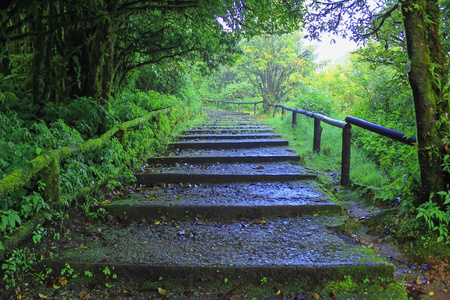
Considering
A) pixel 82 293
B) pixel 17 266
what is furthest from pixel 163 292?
pixel 17 266

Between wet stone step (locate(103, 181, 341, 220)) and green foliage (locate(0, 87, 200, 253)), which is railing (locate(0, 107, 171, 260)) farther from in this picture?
wet stone step (locate(103, 181, 341, 220))

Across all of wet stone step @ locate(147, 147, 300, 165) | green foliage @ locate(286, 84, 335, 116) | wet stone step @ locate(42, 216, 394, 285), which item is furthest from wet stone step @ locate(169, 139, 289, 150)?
green foliage @ locate(286, 84, 335, 116)

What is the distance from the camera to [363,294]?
2.54 m

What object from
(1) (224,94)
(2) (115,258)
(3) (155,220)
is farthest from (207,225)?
(1) (224,94)

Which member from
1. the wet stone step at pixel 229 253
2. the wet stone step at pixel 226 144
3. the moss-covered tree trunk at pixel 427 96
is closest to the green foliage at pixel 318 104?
the wet stone step at pixel 226 144

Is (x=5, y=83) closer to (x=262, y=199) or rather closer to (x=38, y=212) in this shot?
(x=38, y=212)

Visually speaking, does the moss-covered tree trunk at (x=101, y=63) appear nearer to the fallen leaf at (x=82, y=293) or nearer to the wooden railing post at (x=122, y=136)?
the wooden railing post at (x=122, y=136)

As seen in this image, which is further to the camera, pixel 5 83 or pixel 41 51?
pixel 5 83

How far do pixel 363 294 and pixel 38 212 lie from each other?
3081 millimetres

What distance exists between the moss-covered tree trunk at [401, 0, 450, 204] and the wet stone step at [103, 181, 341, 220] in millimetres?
1286

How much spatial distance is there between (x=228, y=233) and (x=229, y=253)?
19.2 inches

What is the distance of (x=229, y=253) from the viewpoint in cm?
303

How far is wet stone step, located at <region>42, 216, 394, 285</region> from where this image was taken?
2.73 m

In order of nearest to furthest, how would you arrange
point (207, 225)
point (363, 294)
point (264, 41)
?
point (363, 294) → point (207, 225) → point (264, 41)
